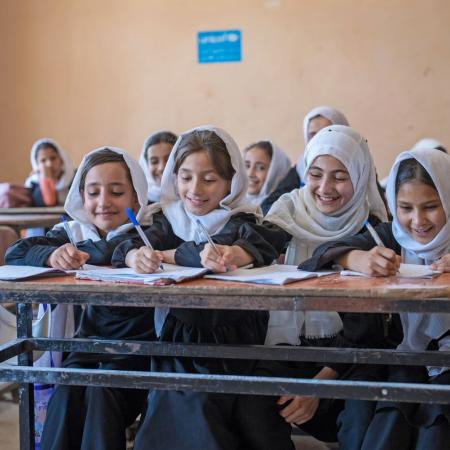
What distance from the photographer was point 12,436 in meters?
2.57

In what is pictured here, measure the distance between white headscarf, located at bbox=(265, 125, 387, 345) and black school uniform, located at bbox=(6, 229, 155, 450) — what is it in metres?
0.50

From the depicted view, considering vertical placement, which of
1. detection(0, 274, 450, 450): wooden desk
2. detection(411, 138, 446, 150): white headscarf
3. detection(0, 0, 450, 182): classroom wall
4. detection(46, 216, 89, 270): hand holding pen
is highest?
detection(0, 0, 450, 182): classroom wall

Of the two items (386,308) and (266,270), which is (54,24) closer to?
(266,270)

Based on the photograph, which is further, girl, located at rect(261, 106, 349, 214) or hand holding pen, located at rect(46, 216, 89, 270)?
girl, located at rect(261, 106, 349, 214)

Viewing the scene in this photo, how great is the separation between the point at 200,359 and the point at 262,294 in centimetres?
60

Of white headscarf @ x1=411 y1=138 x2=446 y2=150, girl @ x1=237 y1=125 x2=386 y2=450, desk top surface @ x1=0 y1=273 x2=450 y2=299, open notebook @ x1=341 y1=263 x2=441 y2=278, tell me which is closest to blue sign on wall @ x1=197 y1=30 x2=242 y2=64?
white headscarf @ x1=411 y1=138 x2=446 y2=150

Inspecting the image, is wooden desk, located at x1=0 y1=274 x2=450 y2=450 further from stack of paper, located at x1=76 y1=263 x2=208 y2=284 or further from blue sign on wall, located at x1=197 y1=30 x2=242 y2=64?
blue sign on wall, located at x1=197 y1=30 x2=242 y2=64

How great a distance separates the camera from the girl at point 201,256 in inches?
68.3

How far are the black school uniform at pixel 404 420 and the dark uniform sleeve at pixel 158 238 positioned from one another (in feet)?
1.78

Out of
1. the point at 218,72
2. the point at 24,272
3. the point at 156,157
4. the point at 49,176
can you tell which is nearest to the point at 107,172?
the point at 24,272

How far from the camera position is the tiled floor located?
2.49 m

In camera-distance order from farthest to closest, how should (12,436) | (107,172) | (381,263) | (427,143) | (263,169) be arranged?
1. (427,143)
2. (263,169)
3. (12,436)
4. (107,172)
5. (381,263)

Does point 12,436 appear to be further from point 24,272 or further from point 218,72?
point 218,72

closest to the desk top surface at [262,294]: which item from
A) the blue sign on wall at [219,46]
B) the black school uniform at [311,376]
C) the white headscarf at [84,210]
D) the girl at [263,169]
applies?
the black school uniform at [311,376]
